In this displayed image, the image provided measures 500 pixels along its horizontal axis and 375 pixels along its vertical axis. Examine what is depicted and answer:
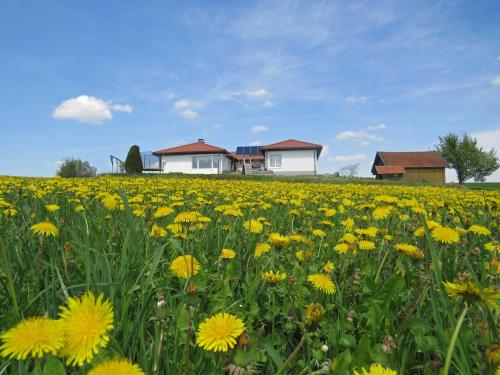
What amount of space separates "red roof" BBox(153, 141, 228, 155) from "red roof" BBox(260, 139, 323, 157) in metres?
5.15

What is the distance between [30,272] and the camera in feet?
4.46

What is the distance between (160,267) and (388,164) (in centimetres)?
4811

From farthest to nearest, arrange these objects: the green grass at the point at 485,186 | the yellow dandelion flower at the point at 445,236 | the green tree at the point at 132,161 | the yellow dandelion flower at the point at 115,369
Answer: the green tree at the point at 132,161
the green grass at the point at 485,186
the yellow dandelion flower at the point at 445,236
the yellow dandelion flower at the point at 115,369

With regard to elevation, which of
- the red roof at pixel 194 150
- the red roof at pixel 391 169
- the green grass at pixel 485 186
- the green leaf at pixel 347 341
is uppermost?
the red roof at pixel 194 150

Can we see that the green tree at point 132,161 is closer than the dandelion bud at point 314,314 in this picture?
No

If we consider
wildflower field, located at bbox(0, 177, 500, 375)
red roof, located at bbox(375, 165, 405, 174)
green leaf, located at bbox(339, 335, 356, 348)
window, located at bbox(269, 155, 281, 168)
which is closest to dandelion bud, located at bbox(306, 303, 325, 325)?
wildflower field, located at bbox(0, 177, 500, 375)

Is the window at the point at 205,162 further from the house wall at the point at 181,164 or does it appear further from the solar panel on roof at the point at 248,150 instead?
the solar panel on roof at the point at 248,150

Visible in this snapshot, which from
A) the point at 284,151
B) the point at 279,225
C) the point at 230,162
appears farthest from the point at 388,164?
the point at 279,225

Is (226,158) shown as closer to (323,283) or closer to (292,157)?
(292,157)

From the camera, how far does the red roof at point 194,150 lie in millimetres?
38125

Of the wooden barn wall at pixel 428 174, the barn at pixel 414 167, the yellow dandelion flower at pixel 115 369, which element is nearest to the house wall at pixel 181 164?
the barn at pixel 414 167

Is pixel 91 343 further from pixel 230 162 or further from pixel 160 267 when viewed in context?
pixel 230 162

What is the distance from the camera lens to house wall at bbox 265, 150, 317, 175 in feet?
125

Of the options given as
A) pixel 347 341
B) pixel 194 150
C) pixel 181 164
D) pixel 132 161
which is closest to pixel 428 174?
pixel 194 150
